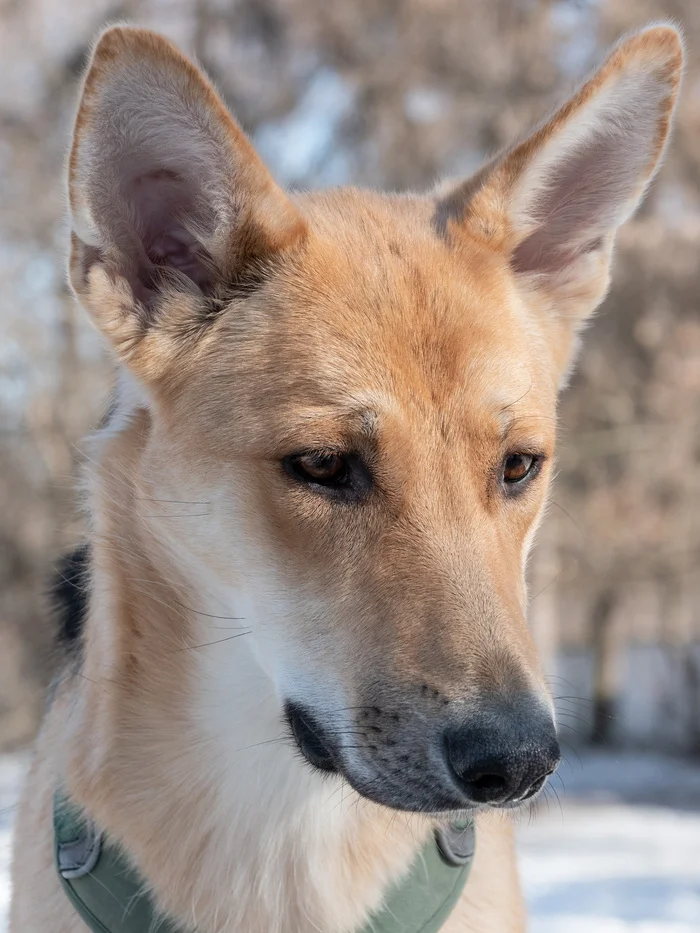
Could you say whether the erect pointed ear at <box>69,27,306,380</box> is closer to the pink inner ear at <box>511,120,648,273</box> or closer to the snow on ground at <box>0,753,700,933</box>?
the pink inner ear at <box>511,120,648,273</box>

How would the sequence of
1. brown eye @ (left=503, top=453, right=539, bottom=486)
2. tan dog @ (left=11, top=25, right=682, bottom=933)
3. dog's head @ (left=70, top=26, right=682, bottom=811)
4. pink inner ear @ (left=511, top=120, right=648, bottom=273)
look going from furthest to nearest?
1. pink inner ear @ (left=511, top=120, right=648, bottom=273)
2. brown eye @ (left=503, top=453, right=539, bottom=486)
3. tan dog @ (left=11, top=25, right=682, bottom=933)
4. dog's head @ (left=70, top=26, right=682, bottom=811)

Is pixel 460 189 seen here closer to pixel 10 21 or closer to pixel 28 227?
pixel 28 227

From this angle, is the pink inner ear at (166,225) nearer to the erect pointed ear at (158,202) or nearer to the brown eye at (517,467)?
the erect pointed ear at (158,202)

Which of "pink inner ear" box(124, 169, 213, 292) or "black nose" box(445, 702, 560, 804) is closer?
"black nose" box(445, 702, 560, 804)

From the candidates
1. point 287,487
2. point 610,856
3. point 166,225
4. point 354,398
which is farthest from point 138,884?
point 610,856

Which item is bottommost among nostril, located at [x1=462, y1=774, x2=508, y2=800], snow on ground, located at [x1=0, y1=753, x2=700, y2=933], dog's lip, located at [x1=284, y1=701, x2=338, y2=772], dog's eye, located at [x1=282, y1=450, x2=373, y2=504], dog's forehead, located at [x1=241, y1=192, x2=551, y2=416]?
snow on ground, located at [x1=0, y1=753, x2=700, y2=933]

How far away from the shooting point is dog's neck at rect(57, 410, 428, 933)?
238 cm

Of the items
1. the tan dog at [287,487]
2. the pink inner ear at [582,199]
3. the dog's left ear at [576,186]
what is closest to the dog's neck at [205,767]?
the tan dog at [287,487]

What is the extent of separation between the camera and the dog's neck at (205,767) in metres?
2.38

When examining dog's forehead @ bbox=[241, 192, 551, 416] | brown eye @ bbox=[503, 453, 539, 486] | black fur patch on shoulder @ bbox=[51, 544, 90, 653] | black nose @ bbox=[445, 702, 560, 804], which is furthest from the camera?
black fur patch on shoulder @ bbox=[51, 544, 90, 653]

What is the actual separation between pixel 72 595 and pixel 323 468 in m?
1.14

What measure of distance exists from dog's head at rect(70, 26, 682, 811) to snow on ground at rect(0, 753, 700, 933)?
89 cm

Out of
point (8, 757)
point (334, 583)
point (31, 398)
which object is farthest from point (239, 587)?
point (8, 757)

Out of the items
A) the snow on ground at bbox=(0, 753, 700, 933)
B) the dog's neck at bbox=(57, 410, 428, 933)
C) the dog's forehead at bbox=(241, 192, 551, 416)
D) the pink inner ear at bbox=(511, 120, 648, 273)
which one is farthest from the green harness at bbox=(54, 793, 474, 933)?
the pink inner ear at bbox=(511, 120, 648, 273)
